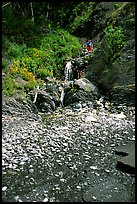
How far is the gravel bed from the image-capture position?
20.9 ft

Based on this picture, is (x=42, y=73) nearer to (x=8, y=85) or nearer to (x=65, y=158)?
(x=8, y=85)

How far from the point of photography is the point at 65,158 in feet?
26.9

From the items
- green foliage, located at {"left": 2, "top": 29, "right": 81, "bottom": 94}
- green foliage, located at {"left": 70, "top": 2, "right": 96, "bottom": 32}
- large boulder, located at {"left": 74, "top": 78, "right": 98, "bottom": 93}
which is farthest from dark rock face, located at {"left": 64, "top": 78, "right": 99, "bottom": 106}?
green foliage, located at {"left": 70, "top": 2, "right": 96, "bottom": 32}

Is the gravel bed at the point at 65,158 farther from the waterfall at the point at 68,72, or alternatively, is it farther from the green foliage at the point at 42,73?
the waterfall at the point at 68,72

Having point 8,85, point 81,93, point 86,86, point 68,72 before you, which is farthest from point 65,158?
point 68,72

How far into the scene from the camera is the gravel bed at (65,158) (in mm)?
6363

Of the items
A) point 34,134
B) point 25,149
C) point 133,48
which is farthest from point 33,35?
point 25,149

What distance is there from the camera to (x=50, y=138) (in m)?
10.0

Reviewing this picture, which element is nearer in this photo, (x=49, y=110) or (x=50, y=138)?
(x=50, y=138)

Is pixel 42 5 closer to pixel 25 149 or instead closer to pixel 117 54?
pixel 117 54

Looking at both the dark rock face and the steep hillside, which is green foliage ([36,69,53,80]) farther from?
the steep hillside

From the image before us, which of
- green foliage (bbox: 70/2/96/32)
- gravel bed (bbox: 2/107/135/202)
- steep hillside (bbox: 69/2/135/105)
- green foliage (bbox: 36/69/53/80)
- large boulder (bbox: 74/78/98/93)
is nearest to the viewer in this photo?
gravel bed (bbox: 2/107/135/202)

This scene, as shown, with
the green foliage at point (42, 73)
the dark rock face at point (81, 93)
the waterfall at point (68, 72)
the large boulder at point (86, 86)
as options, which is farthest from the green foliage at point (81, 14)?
the dark rock face at point (81, 93)

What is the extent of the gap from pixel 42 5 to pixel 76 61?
8.76 meters
